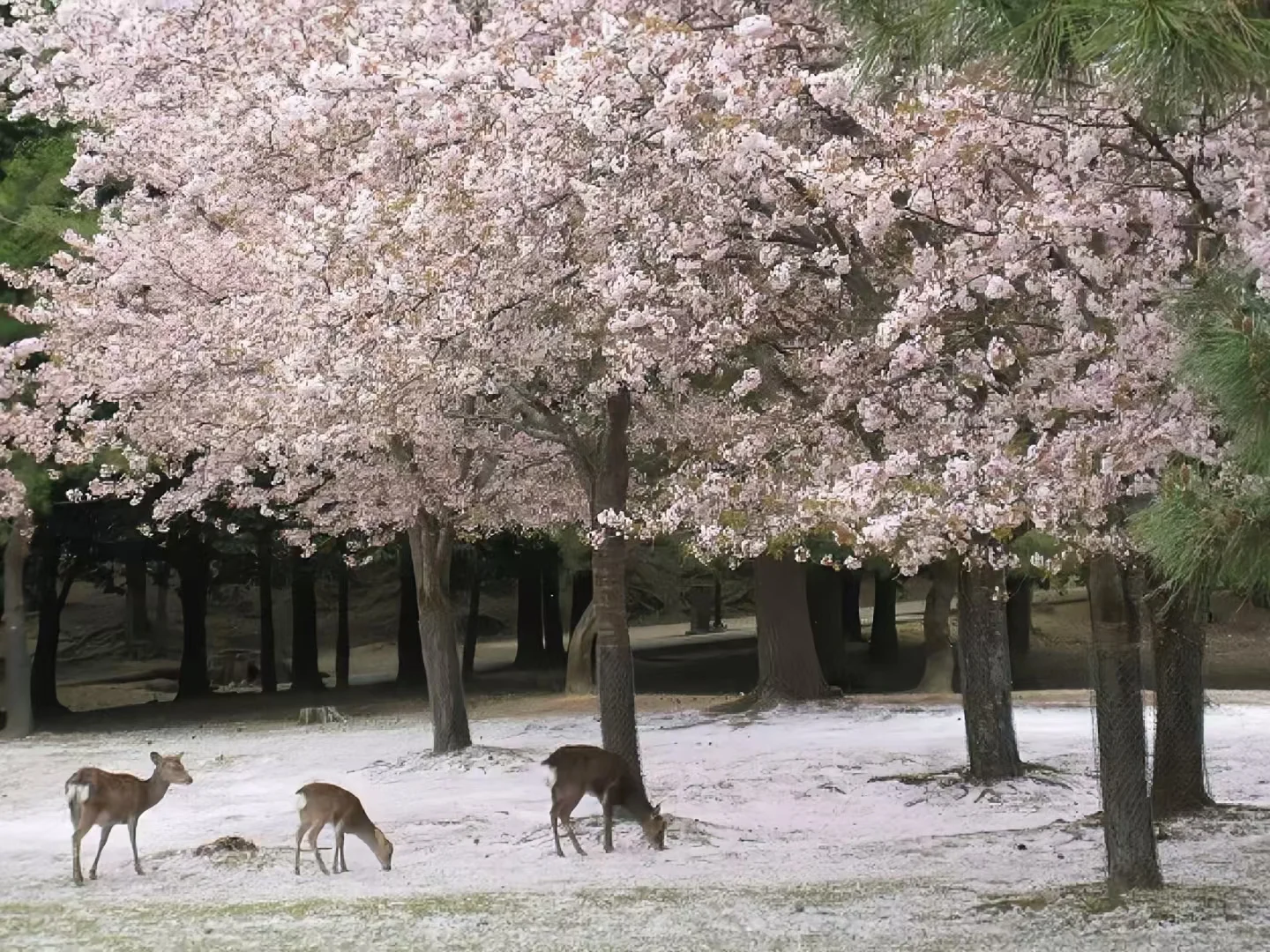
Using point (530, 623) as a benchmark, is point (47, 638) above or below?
above

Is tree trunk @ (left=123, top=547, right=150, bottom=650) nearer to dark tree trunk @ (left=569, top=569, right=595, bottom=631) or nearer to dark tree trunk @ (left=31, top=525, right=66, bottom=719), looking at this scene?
dark tree trunk @ (left=31, top=525, right=66, bottom=719)

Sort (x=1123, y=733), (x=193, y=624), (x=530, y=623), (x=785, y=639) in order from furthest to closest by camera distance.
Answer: (x=530, y=623) → (x=193, y=624) → (x=785, y=639) → (x=1123, y=733)

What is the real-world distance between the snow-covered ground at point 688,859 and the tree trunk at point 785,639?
312cm

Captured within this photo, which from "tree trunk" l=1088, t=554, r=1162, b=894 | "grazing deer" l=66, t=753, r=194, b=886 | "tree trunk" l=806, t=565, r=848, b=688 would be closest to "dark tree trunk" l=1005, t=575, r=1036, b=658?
"tree trunk" l=806, t=565, r=848, b=688

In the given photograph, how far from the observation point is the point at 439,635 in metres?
18.4

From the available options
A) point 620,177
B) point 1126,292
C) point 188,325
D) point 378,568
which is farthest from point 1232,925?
point 378,568

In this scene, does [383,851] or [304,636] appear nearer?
[383,851]

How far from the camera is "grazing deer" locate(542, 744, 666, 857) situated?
1159 centimetres

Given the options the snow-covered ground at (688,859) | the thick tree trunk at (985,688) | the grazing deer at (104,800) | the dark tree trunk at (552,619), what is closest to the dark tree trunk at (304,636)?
the dark tree trunk at (552,619)

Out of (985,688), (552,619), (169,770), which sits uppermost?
(552,619)

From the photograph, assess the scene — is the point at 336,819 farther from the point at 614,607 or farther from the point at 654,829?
the point at 614,607

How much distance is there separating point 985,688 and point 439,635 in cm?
679

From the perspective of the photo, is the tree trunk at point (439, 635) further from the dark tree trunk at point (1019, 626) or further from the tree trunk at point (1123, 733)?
the dark tree trunk at point (1019, 626)

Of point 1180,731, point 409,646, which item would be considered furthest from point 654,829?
point 409,646
